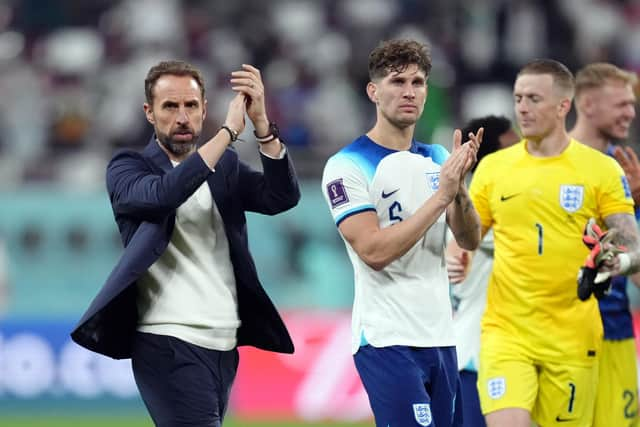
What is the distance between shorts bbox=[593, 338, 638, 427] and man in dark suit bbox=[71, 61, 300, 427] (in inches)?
90.4

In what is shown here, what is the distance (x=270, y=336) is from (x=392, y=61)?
5.11ft

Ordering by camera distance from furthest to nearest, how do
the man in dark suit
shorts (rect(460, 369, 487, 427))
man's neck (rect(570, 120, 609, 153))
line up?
1. man's neck (rect(570, 120, 609, 153))
2. shorts (rect(460, 369, 487, 427))
3. the man in dark suit

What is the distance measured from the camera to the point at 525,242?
838cm

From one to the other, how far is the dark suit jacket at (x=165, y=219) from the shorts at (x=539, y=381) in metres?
1.29

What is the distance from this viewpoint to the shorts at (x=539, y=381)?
8.30 m

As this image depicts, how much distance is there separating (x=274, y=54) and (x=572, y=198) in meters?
11.7

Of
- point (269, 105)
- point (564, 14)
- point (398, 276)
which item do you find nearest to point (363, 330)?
point (398, 276)

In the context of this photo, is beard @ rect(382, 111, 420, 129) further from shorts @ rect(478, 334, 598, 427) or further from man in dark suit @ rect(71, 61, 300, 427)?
shorts @ rect(478, 334, 598, 427)

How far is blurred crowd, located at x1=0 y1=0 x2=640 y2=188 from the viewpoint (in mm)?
18359

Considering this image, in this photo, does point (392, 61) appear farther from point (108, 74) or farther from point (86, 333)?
point (108, 74)

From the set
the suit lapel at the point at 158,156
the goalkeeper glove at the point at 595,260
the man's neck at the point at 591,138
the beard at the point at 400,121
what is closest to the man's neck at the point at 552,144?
the goalkeeper glove at the point at 595,260

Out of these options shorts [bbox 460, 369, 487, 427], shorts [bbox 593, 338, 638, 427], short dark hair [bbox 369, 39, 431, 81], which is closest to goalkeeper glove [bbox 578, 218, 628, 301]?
shorts [bbox 593, 338, 638, 427]

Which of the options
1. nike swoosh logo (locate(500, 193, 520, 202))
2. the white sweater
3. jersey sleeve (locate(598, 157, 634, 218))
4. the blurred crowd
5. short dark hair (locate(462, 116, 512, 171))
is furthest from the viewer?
the blurred crowd

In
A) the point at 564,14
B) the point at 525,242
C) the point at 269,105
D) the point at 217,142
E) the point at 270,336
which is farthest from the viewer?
the point at 564,14
